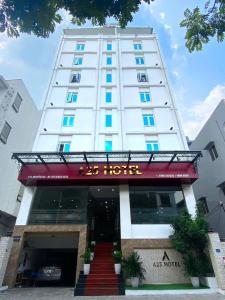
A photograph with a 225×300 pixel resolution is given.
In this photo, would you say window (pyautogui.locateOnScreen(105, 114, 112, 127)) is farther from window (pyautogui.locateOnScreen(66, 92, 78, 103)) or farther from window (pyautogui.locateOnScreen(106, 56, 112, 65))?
window (pyautogui.locateOnScreen(106, 56, 112, 65))

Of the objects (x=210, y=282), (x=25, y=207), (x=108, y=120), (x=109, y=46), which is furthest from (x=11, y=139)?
(x=210, y=282)

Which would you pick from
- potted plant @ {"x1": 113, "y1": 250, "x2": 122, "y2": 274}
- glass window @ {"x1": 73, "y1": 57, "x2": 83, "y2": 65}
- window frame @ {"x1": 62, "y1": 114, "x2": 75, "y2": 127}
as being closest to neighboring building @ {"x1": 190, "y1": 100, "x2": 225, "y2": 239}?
potted plant @ {"x1": 113, "y1": 250, "x2": 122, "y2": 274}

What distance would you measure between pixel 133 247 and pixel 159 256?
57.0 inches

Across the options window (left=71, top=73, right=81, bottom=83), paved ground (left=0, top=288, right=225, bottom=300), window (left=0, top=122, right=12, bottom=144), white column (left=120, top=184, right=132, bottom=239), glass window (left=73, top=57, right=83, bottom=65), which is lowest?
paved ground (left=0, top=288, right=225, bottom=300)

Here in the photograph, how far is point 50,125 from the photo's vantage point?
624 inches

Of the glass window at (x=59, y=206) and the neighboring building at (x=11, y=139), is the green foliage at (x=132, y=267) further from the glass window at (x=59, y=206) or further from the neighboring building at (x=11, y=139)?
the neighboring building at (x=11, y=139)

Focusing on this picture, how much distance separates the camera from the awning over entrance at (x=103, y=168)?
1234 cm

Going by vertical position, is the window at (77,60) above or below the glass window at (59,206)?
above

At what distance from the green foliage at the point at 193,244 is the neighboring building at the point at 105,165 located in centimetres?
111

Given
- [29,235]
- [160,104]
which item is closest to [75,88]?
[160,104]

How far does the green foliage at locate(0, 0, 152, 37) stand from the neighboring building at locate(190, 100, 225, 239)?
1321 cm

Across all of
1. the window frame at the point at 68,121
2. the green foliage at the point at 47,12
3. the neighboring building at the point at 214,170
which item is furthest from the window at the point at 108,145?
the green foliage at the point at 47,12

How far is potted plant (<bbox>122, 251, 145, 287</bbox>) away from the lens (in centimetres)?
963

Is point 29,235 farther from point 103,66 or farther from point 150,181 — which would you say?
point 103,66
